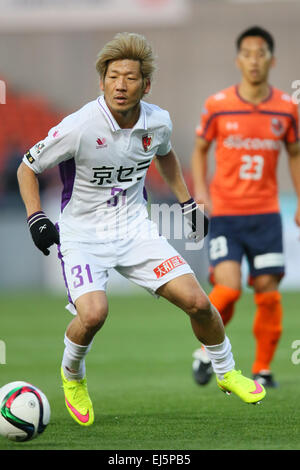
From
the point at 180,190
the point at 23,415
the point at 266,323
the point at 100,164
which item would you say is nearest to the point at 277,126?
the point at 266,323

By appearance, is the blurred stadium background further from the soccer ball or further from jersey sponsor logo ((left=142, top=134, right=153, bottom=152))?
the soccer ball

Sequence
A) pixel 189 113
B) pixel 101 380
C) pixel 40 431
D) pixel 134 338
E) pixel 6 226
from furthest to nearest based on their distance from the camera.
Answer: pixel 189 113, pixel 6 226, pixel 134 338, pixel 101 380, pixel 40 431

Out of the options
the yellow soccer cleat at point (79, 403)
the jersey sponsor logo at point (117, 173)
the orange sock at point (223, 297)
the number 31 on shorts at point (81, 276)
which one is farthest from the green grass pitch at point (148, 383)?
the jersey sponsor logo at point (117, 173)

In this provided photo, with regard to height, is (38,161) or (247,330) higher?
(38,161)

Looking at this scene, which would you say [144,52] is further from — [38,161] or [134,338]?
[134,338]

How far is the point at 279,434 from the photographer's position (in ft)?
16.6

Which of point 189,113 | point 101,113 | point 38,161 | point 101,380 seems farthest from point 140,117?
point 189,113

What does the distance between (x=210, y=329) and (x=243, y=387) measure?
1.25ft

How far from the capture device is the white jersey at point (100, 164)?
538cm

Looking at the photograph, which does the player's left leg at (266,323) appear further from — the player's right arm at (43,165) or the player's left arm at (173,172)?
the player's right arm at (43,165)

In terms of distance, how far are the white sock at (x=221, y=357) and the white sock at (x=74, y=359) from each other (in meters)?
0.72

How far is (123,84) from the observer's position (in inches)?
211

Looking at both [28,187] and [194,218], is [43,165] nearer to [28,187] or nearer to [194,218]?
[28,187]

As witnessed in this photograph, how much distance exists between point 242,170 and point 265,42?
986 mm
